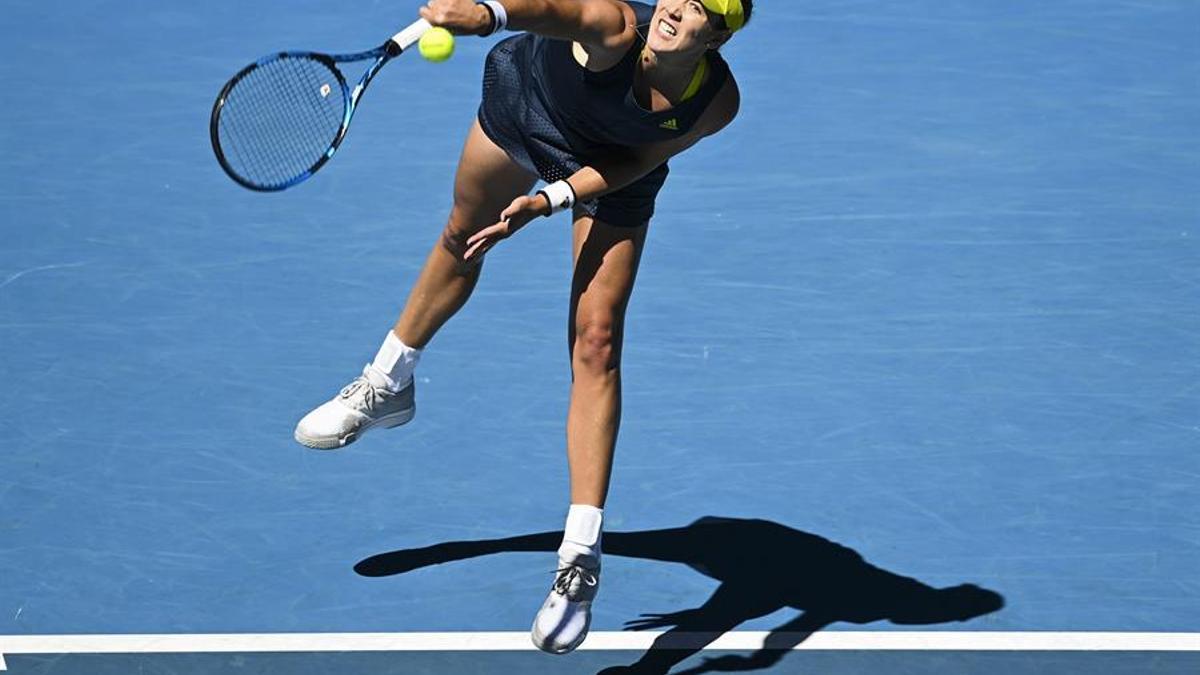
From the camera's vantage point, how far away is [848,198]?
9.59m

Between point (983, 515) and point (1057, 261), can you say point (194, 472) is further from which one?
point (1057, 261)

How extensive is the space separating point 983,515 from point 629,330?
188 centimetres

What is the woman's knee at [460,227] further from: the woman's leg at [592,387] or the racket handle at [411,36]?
the racket handle at [411,36]

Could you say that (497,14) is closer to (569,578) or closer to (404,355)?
(569,578)

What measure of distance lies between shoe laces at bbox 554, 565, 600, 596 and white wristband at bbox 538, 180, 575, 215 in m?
1.05

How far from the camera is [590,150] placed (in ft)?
20.7

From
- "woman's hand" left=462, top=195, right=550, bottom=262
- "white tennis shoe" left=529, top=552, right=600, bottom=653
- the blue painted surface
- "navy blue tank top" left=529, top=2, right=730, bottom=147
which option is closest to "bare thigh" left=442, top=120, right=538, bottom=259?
"navy blue tank top" left=529, top=2, right=730, bottom=147

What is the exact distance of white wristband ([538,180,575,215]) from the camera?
6.02 m

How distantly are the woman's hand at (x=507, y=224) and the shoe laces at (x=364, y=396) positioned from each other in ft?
4.19

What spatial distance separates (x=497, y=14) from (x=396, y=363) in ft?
6.05

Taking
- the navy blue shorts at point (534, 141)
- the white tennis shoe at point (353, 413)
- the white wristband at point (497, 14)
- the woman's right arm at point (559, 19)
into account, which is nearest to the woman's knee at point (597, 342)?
the navy blue shorts at point (534, 141)

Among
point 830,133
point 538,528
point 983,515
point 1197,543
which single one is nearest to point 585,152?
point 538,528

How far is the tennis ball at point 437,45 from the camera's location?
555cm

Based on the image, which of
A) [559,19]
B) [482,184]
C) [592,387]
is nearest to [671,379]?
[482,184]
